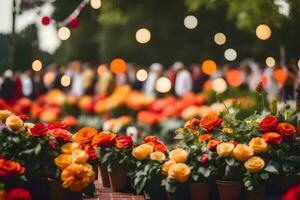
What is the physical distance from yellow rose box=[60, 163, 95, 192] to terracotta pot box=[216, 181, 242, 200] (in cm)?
118

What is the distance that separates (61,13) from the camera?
17.4m

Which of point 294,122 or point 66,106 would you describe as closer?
point 294,122

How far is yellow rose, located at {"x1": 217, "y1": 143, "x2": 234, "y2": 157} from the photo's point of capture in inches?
263

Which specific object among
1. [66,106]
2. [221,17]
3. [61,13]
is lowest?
[66,106]

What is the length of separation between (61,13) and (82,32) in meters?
35.0

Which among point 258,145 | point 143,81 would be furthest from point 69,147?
point 143,81

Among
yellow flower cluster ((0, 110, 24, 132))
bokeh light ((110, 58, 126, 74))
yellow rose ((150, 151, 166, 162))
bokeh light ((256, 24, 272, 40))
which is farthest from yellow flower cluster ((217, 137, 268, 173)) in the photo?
bokeh light ((110, 58, 126, 74))

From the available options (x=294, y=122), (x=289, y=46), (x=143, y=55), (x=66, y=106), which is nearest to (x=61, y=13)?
(x=66, y=106)

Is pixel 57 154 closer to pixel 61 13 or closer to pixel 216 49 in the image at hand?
pixel 61 13

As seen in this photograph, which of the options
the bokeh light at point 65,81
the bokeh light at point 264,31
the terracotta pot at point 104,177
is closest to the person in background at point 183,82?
the bokeh light at point 264,31

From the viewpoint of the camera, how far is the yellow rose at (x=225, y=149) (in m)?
6.69

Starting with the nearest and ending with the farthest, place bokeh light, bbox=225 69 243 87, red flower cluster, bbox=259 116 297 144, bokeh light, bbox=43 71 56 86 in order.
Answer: red flower cluster, bbox=259 116 297 144
bokeh light, bbox=225 69 243 87
bokeh light, bbox=43 71 56 86

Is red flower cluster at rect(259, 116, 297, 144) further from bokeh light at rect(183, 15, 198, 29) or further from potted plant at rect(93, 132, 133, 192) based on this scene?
bokeh light at rect(183, 15, 198, 29)

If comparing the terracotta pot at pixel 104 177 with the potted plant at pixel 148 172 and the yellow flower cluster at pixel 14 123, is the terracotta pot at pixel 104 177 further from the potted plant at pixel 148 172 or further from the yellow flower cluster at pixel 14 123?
the yellow flower cluster at pixel 14 123
